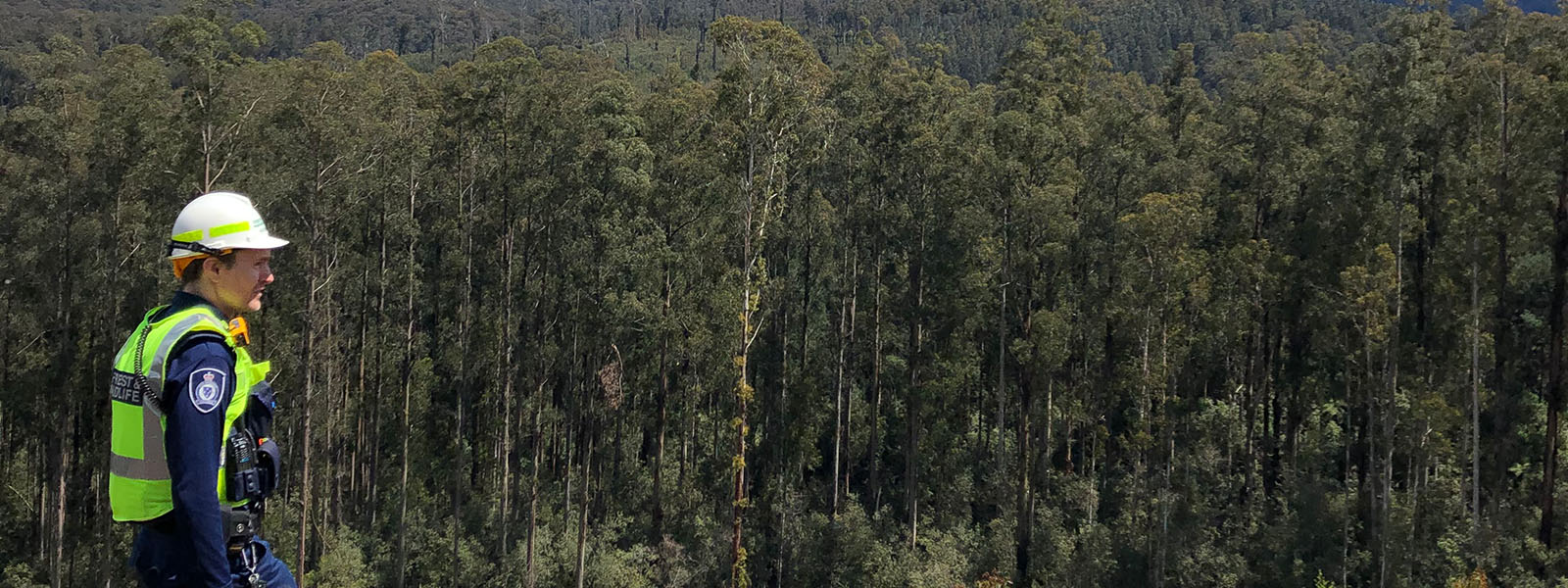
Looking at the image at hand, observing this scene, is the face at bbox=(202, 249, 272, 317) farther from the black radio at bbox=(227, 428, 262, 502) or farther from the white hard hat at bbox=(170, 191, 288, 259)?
the black radio at bbox=(227, 428, 262, 502)

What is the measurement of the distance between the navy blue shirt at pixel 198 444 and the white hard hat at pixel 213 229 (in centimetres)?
29

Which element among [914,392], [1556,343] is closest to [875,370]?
[914,392]

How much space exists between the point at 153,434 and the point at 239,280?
0.49 metres

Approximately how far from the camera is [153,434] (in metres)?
2.68

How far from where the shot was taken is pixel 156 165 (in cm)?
1944

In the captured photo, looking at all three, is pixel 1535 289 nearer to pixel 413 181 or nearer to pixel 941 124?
pixel 941 124

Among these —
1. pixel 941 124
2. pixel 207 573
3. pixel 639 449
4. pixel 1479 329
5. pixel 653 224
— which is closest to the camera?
pixel 207 573

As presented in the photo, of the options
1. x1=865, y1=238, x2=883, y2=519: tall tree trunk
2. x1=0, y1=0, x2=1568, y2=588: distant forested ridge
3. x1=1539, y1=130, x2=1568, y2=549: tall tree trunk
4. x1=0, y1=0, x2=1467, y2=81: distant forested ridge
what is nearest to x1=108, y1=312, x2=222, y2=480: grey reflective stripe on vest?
x1=0, y1=0, x2=1568, y2=588: distant forested ridge

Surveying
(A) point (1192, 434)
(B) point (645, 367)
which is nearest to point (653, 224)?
(B) point (645, 367)

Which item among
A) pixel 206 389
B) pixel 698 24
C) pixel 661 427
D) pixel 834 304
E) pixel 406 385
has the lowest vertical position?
pixel 661 427

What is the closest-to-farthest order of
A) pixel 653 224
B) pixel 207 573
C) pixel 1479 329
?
pixel 207 573 → pixel 1479 329 → pixel 653 224

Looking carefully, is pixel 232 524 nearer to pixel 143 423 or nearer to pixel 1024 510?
pixel 143 423

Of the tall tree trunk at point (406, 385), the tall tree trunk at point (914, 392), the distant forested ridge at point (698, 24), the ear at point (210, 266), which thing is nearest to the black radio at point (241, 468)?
the ear at point (210, 266)

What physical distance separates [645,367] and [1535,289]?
75.9 ft
